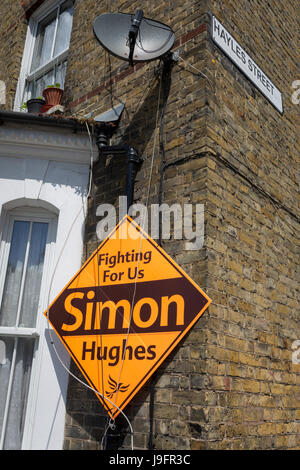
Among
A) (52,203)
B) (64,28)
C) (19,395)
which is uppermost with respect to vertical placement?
(64,28)

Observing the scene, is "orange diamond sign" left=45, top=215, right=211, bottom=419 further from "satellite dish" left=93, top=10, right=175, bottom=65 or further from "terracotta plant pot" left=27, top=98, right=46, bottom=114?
"terracotta plant pot" left=27, top=98, right=46, bottom=114

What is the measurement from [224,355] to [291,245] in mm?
2055

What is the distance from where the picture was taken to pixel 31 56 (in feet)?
21.8

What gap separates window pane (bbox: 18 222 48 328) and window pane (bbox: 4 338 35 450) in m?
0.23

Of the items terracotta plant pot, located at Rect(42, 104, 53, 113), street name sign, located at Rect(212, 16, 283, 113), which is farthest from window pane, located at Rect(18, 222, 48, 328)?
street name sign, located at Rect(212, 16, 283, 113)

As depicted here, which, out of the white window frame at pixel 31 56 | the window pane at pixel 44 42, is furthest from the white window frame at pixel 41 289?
the window pane at pixel 44 42

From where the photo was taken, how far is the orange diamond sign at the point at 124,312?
11.0ft

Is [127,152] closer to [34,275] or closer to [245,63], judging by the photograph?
[34,275]

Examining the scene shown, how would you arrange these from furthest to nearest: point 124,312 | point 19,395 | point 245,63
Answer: point 245,63
point 19,395
point 124,312

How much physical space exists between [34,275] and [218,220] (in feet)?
6.89

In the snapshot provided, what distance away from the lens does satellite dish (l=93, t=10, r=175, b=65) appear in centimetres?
405

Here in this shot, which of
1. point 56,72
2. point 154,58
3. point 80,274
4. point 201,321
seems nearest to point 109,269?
point 80,274

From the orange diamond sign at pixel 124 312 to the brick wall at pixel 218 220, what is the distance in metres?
0.12

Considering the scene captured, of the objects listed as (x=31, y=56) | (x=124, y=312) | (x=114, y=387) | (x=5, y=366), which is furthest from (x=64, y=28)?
(x=114, y=387)
